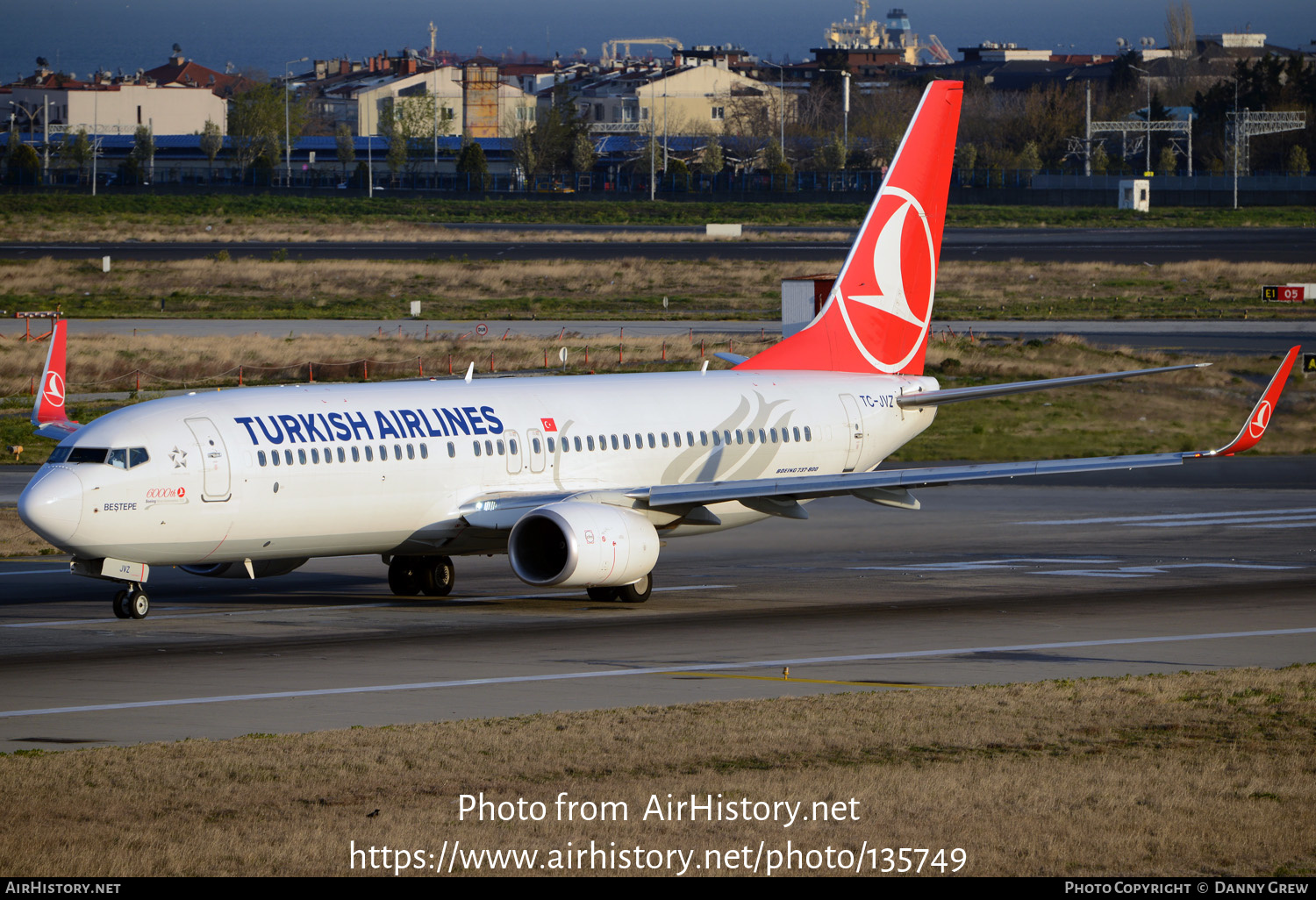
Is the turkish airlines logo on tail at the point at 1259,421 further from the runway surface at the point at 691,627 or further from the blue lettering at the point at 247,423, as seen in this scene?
the blue lettering at the point at 247,423

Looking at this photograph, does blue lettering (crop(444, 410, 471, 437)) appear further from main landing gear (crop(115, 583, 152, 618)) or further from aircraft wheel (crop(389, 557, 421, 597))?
main landing gear (crop(115, 583, 152, 618))

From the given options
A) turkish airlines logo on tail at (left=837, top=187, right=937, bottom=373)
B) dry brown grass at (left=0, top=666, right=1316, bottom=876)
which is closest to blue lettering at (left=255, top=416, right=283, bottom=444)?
dry brown grass at (left=0, top=666, right=1316, bottom=876)

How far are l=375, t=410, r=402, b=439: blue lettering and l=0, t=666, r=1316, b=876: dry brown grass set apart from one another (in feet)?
34.4

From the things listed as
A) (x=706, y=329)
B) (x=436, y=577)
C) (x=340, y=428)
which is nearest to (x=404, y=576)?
(x=436, y=577)

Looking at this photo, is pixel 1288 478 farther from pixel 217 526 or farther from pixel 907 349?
pixel 217 526

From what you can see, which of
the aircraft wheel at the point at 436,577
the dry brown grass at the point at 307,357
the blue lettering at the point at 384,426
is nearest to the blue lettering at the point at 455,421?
the blue lettering at the point at 384,426

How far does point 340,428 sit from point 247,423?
5.46 feet

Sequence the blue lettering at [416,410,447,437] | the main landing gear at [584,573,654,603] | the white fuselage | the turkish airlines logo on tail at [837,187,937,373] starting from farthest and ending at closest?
the turkish airlines logo on tail at [837,187,937,373] → the main landing gear at [584,573,654,603] → the blue lettering at [416,410,447,437] → the white fuselage

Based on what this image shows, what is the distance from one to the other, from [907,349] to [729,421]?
6.42m

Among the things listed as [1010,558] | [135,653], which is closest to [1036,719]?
[135,653]

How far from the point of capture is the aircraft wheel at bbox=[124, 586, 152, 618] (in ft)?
102

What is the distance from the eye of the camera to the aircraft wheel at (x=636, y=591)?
33000 millimetres

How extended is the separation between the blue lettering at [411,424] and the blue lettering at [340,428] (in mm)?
1166

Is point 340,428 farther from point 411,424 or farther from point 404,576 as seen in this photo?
point 404,576
